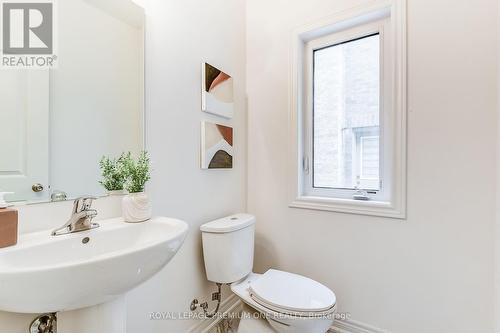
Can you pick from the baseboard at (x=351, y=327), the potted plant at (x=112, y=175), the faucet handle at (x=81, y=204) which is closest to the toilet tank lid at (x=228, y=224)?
the potted plant at (x=112, y=175)

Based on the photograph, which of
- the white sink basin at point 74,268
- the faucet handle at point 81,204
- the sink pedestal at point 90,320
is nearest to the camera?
the white sink basin at point 74,268

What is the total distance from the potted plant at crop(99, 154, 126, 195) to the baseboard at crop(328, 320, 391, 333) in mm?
1479

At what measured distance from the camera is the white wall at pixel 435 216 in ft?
3.67

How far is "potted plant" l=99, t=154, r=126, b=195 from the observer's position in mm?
922

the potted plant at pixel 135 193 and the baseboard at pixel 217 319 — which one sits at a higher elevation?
the potted plant at pixel 135 193

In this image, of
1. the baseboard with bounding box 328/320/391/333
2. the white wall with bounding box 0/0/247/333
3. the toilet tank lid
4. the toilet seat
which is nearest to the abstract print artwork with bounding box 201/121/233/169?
the white wall with bounding box 0/0/247/333

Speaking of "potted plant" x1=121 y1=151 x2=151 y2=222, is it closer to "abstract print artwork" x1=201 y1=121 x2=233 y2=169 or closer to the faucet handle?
the faucet handle

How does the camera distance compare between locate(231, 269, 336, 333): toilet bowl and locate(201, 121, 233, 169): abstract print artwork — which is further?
locate(201, 121, 233, 169): abstract print artwork

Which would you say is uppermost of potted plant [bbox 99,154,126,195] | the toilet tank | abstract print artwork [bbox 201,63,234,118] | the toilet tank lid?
abstract print artwork [bbox 201,63,234,118]

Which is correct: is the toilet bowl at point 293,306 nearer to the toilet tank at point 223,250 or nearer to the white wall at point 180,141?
the toilet tank at point 223,250

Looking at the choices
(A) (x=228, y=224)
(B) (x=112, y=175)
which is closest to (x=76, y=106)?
(B) (x=112, y=175)

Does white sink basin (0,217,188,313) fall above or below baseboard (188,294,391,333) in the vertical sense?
above

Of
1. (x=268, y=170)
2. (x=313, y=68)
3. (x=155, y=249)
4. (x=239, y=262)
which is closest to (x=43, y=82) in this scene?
(x=155, y=249)

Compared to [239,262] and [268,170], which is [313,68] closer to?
[268,170]
